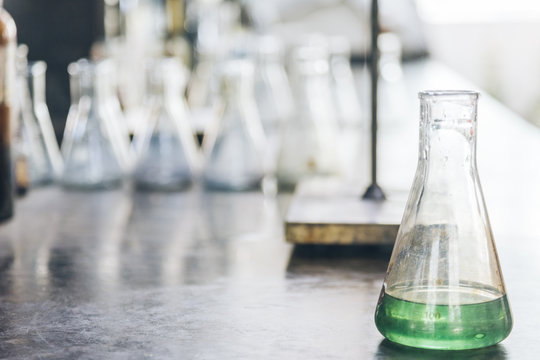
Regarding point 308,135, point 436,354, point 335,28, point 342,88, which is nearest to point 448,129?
point 436,354

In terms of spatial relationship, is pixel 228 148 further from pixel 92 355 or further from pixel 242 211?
pixel 92 355

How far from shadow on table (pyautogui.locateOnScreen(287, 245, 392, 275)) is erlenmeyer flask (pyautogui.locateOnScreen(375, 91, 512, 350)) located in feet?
0.75

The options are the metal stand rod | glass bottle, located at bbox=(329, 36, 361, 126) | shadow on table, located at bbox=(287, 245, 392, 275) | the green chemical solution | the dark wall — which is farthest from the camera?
glass bottle, located at bbox=(329, 36, 361, 126)

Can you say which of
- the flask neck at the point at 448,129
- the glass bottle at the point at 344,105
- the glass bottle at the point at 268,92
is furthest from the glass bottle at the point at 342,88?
the flask neck at the point at 448,129

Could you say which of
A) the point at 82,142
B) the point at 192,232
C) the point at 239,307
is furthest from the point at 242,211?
the point at 239,307

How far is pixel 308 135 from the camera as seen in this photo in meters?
1.26

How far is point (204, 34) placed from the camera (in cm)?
263

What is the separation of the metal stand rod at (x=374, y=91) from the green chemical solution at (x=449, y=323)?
418mm

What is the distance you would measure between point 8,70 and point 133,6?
1.23 meters

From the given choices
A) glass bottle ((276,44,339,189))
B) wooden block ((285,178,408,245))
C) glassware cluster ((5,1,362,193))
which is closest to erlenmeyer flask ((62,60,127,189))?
glassware cluster ((5,1,362,193))

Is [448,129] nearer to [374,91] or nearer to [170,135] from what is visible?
[374,91]

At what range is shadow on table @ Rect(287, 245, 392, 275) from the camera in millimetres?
783

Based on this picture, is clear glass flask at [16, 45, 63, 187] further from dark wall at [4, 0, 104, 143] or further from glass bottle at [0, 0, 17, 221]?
dark wall at [4, 0, 104, 143]

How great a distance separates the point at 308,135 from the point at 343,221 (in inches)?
17.2
